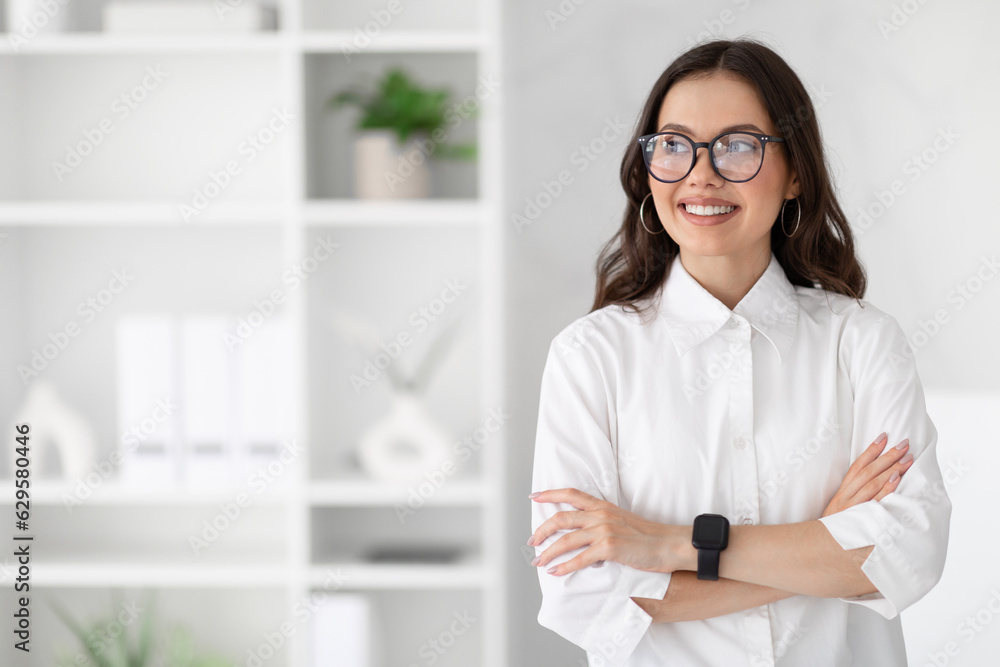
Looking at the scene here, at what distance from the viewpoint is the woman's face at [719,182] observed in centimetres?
116

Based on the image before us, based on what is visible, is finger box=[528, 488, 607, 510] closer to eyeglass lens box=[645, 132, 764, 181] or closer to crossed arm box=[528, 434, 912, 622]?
crossed arm box=[528, 434, 912, 622]

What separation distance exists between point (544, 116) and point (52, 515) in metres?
1.70

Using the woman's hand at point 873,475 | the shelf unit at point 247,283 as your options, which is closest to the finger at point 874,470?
the woman's hand at point 873,475

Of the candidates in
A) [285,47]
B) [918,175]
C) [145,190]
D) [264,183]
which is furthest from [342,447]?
[918,175]

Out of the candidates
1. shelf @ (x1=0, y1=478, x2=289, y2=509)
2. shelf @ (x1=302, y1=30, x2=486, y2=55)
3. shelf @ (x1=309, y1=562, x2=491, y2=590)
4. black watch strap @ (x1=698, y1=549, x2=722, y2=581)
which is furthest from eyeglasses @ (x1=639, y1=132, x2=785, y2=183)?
shelf @ (x1=0, y1=478, x2=289, y2=509)

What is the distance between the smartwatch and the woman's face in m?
0.39

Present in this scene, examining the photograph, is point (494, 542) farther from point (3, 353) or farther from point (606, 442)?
point (3, 353)

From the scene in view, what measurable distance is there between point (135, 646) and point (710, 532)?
67.4 inches

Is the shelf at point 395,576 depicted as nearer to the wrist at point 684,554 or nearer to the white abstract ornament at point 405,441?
the white abstract ornament at point 405,441

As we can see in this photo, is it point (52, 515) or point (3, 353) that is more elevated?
point (3, 353)

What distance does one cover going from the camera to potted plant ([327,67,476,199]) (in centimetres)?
187

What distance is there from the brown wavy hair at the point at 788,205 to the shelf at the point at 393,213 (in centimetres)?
51

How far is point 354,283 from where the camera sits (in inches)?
80.7

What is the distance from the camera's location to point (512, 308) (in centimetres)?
205
